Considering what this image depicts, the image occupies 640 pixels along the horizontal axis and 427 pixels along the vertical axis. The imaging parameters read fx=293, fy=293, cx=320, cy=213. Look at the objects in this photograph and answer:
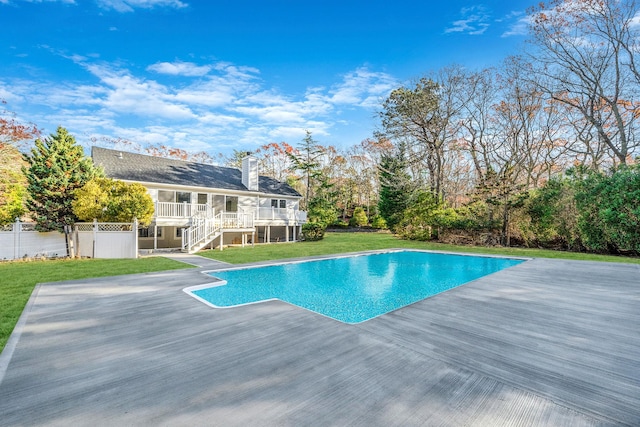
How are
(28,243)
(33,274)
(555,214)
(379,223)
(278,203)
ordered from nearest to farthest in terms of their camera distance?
(33,274), (28,243), (555,214), (278,203), (379,223)

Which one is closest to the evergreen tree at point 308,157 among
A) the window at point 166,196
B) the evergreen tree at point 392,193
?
the evergreen tree at point 392,193

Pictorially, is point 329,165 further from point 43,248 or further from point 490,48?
point 43,248


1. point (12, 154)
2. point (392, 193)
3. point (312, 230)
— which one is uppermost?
point (12, 154)

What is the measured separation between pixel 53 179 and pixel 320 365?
1319cm

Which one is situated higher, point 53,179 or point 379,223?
point 53,179

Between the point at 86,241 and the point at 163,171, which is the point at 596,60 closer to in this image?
the point at 163,171

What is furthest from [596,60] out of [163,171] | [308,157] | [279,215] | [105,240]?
[105,240]

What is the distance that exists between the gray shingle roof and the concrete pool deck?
1091cm

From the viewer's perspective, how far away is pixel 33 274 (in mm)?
7844

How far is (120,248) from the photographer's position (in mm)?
11438

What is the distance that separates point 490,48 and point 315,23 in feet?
34.8

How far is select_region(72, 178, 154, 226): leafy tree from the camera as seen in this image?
35.6 feet

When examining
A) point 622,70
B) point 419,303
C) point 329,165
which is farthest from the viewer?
point 329,165

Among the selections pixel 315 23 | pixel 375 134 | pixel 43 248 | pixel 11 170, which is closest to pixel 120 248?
pixel 43 248
